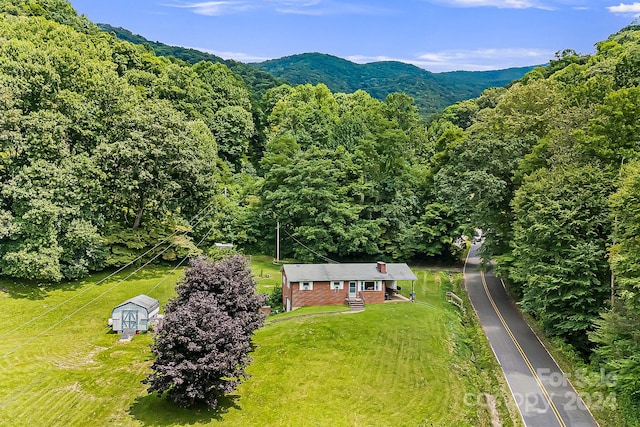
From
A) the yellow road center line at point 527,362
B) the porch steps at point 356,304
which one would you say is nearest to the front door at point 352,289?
the porch steps at point 356,304

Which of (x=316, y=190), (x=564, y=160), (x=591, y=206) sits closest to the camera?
(x=591, y=206)

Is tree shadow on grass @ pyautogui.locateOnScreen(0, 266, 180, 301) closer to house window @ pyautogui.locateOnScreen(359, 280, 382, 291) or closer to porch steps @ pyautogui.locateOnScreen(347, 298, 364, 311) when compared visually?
porch steps @ pyautogui.locateOnScreen(347, 298, 364, 311)

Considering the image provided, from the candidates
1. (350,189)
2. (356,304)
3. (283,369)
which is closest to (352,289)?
(356,304)

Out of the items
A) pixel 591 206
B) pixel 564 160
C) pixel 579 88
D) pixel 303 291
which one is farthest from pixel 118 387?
pixel 579 88

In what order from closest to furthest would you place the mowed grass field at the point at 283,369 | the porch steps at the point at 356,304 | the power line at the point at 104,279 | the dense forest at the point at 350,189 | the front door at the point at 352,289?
the mowed grass field at the point at 283,369
the dense forest at the point at 350,189
the power line at the point at 104,279
the porch steps at the point at 356,304
the front door at the point at 352,289

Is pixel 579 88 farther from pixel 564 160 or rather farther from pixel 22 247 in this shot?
pixel 22 247

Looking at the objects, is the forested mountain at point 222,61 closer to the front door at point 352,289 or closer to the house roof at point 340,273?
the house roof at point 340,273

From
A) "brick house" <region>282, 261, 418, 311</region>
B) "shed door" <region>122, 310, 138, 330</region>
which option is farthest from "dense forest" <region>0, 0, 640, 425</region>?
"brick house" <region>282, 261, 418, 311</region>
